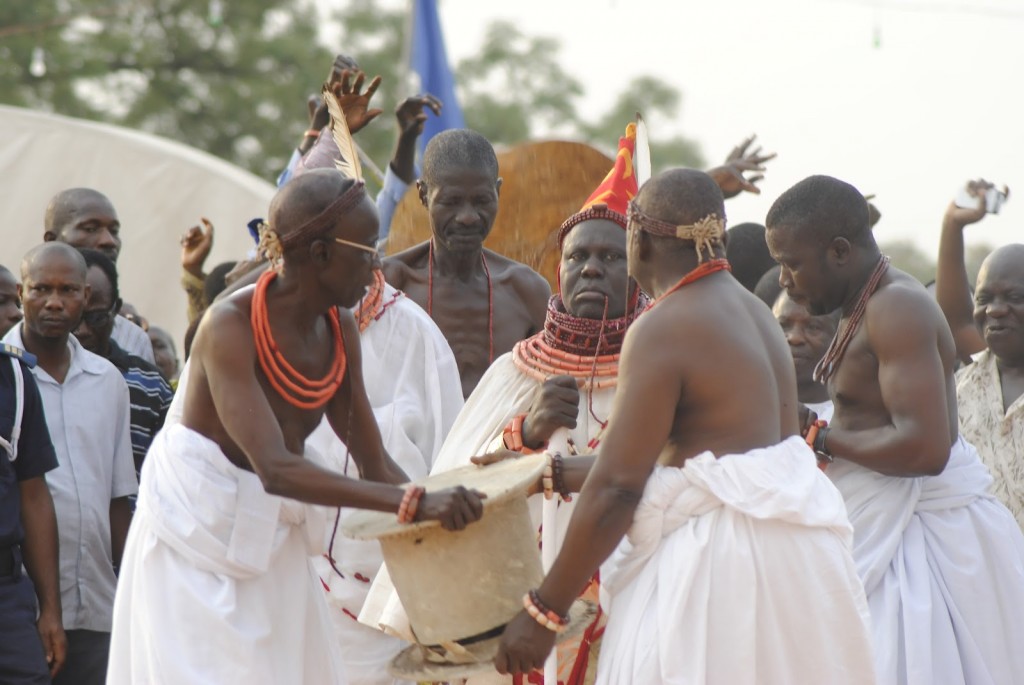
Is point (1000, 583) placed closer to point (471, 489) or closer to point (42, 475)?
point (471, 489)

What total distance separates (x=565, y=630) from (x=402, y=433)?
5.02ft

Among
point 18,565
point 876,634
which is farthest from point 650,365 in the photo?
point 18,565

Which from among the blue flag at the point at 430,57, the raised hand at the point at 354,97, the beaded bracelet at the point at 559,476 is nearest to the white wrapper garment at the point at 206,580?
the beaded bracelet at the point at 559,476

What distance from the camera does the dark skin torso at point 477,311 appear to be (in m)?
6.61

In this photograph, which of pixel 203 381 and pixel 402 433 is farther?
pixel 402 433

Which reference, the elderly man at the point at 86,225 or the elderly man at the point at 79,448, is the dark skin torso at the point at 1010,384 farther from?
the elderly man at the point at 86,225

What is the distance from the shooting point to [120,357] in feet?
23.8

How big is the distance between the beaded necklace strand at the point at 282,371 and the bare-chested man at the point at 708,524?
900mm

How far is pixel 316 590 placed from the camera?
15.7ft

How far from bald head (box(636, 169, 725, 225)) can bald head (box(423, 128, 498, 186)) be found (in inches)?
73.6

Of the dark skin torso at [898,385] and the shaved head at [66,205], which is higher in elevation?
the dark skin torso at [898,385]

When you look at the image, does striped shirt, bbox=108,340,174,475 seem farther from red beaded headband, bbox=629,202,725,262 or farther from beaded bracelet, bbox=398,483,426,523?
red beaded headband, bbox=629,202,725,262

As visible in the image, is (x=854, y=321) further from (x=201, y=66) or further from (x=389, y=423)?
(x=201, y=66)

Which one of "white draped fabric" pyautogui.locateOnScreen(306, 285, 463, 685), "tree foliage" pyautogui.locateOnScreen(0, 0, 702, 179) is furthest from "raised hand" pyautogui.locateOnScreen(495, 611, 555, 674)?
"tree foliage" pyautogui.locateOnScreen(0, 0, 702, 179)
